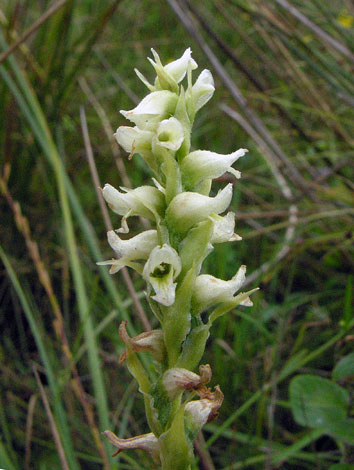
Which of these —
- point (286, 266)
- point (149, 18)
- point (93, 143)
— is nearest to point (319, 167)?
point (286, 266)

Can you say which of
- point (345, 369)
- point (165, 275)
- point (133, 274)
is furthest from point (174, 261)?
point (133, 274)

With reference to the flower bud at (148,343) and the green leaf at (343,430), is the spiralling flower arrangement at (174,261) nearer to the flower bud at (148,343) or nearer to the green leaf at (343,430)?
the flower bud at (148,343)

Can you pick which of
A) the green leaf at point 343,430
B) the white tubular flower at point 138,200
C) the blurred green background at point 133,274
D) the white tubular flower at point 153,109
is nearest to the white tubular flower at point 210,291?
the white tubular flower at point 138,200

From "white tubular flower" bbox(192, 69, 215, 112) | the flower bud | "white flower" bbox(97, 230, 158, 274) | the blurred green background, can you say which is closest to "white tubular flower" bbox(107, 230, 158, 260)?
"white flower" bbox(97, 230, 158, 274)

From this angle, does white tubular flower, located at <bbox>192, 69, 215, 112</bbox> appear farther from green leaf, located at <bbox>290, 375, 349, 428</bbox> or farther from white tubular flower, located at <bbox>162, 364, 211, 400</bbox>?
green leaf, located at <bbox>290, 375, 349, 428</bbox>

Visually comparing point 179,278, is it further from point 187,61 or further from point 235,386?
point 235,386
